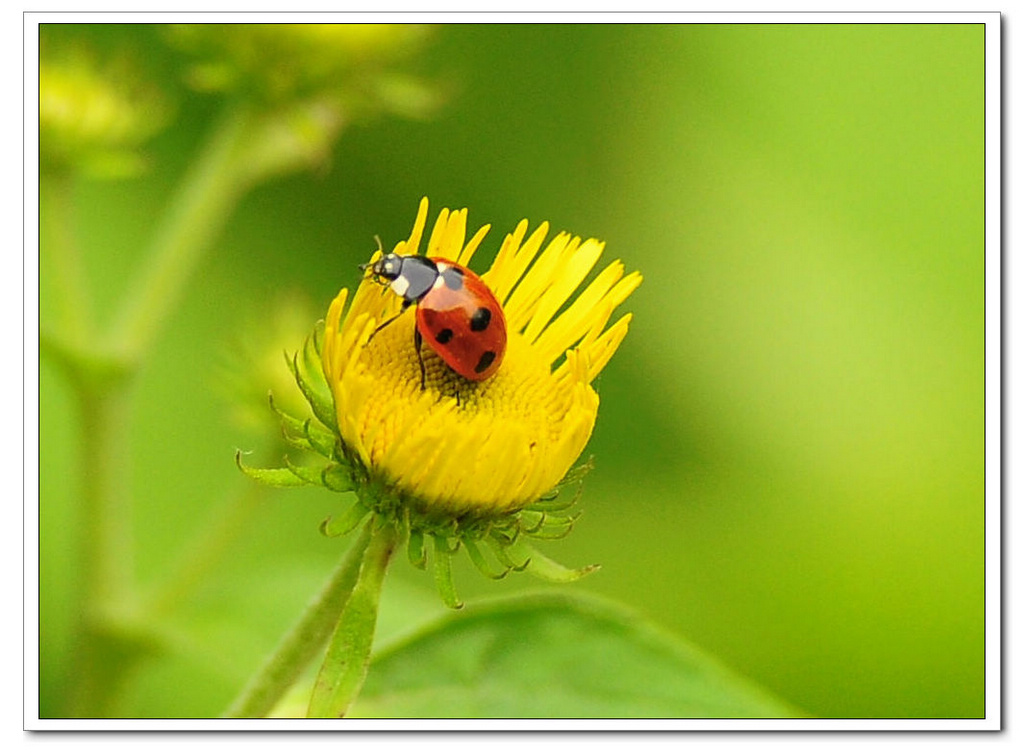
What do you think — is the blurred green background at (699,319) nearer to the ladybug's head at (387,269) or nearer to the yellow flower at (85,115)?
the yellow flower at (85,115)

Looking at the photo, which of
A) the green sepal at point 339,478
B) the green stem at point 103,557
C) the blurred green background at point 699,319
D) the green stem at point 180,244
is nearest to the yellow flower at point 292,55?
the green stem at point 180,244

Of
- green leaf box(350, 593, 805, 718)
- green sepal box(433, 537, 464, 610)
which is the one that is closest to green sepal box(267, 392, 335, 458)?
green sepal box(433, 537, 464, 610)

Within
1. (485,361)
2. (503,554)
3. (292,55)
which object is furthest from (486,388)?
(292,55)

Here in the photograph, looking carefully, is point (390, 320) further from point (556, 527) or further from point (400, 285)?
point (556, 527)

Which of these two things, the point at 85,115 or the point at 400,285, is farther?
the point at 85,115

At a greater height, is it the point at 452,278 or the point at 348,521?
the point at 452,278

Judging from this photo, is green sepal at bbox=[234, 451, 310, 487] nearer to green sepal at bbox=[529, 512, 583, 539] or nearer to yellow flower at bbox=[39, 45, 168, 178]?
green sepal at bbox=[529, 512, 583, 539]

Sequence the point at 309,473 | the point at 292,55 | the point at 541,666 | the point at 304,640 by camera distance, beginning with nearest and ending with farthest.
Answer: the point at 309,473, the point at 304,640, the point at 541,666, the point at 292,55

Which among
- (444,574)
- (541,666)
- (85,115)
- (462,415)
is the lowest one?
(541,666)
